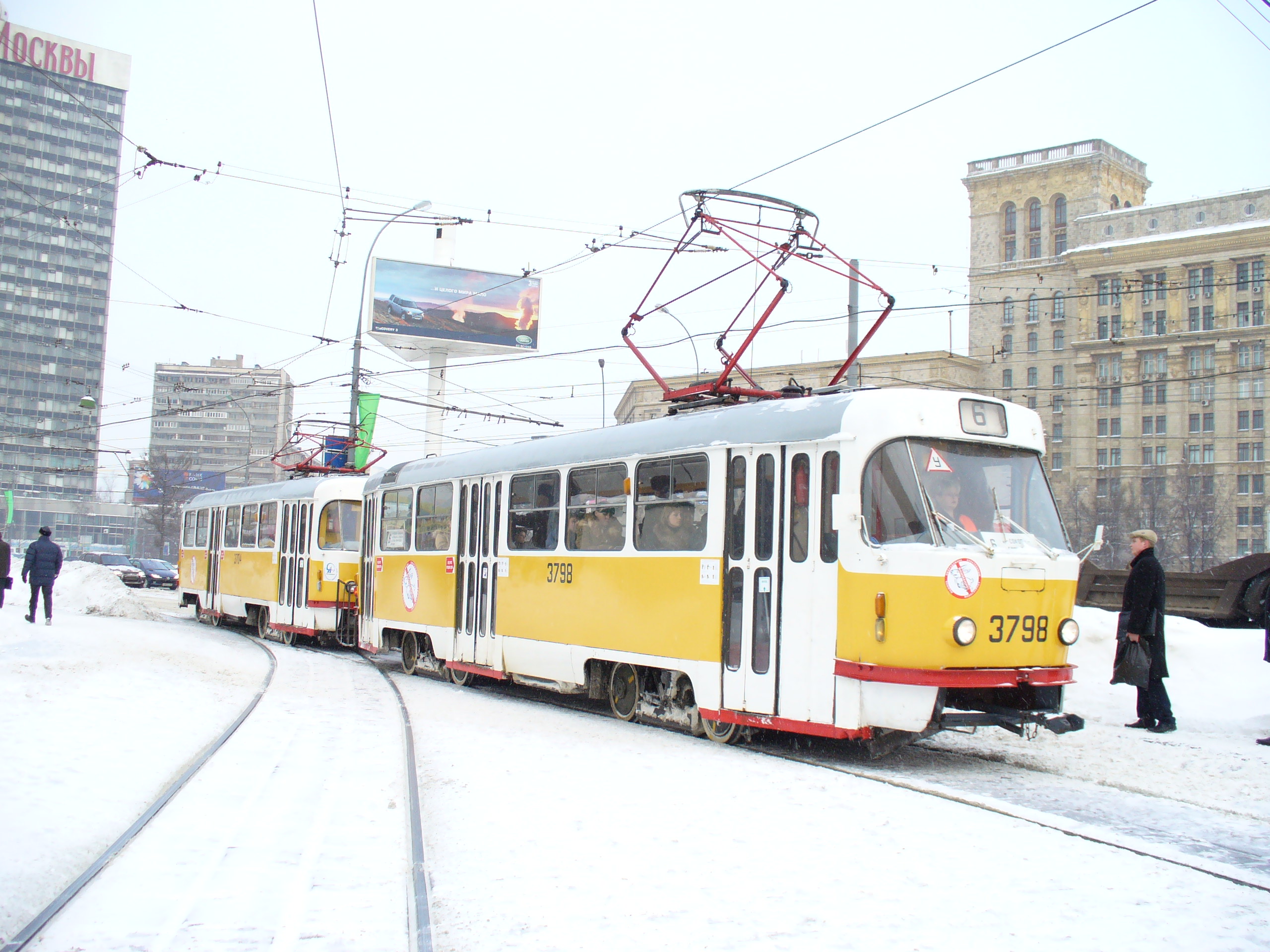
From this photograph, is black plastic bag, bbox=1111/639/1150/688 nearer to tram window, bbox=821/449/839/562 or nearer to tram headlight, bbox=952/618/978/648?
tram headlight, bbox=952/618/978/648

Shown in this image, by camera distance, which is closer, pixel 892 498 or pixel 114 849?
pixel 114 849

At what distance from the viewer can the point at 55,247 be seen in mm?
52281

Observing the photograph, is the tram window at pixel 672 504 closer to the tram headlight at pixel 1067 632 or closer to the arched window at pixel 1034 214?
the tram headlight at pixel 1067 632

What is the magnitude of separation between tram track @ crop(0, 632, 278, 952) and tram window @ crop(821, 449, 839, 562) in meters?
4.54

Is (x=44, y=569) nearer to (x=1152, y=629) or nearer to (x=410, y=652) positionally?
(x=410, y=652)

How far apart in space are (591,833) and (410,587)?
9373 millimetres

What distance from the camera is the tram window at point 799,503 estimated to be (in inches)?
318

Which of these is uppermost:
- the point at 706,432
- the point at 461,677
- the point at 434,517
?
the point at 706,432

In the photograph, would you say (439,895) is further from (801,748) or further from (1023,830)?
(801,748)

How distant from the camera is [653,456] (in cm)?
975

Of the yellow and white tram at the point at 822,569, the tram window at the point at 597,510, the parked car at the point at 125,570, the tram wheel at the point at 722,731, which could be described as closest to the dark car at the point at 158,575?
the parked car at the point at 125,570

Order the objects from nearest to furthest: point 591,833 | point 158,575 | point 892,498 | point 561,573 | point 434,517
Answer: point 591,833, point 892,498, point 561,573, point 434,517, point 158,575

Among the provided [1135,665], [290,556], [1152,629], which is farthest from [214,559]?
[1152,629]

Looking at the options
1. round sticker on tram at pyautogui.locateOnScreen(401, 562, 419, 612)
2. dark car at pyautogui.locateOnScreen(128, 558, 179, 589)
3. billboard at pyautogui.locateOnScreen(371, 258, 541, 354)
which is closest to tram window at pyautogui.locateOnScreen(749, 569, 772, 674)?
round sticker on tram at pyautogui.locateOnScreen(401, 562, 419, 612)
